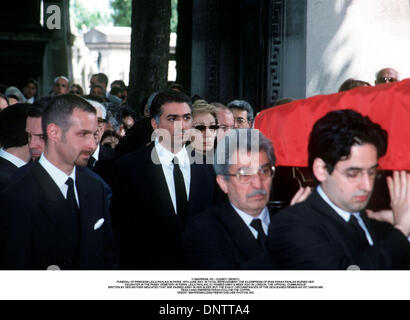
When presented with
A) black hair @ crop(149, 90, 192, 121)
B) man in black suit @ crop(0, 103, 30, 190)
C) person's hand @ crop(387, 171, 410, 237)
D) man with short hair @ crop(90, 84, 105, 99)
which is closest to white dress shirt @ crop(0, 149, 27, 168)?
man in black suit @ crop(0, 103, 30, 190)

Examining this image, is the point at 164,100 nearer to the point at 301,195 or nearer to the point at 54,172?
the point at 54,172

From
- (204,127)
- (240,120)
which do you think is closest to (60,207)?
(204,127)

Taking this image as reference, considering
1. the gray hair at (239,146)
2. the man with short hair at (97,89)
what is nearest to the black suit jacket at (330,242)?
the gray hair at (239,146)

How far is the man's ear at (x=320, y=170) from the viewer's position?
252cm

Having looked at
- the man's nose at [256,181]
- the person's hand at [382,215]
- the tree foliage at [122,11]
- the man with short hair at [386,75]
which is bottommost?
the person's hand at [382,215]

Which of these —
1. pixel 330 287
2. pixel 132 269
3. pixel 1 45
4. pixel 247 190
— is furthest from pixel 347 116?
pixel 1 45

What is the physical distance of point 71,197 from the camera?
117 inches

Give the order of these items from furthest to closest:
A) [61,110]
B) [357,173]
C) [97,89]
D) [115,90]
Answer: [115,90], [97,89], [61,110], [357,173]

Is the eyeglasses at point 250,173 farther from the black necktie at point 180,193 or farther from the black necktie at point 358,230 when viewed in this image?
the black necktie at point 180,193

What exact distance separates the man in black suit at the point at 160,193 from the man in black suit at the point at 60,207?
0.31 m

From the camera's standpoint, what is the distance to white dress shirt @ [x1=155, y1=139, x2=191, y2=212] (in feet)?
12.1

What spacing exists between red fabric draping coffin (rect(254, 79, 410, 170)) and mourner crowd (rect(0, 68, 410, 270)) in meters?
0.07

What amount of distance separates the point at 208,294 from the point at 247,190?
1.63 feet

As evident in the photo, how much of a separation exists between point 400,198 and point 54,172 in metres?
1.55
